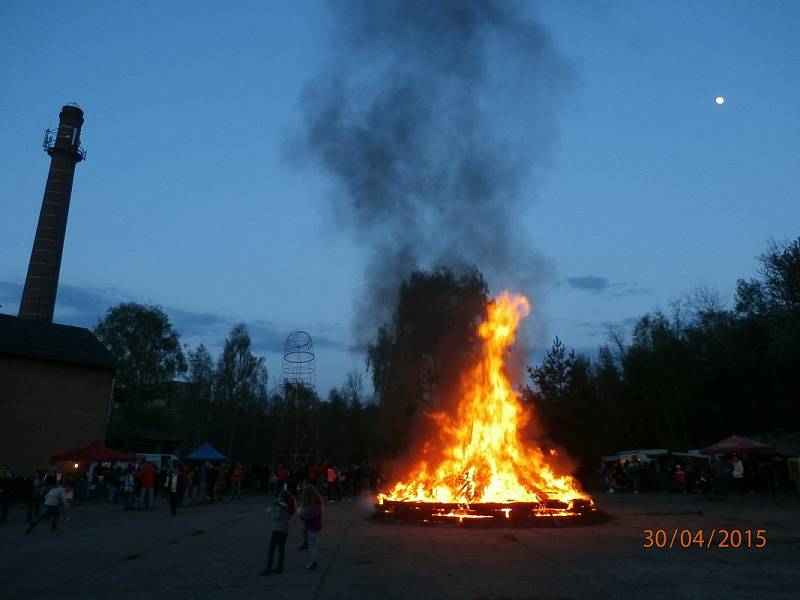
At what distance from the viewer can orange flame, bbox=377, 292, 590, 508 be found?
17.5 meters

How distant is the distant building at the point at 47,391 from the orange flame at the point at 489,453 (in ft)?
74.5

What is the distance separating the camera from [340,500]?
28125mm

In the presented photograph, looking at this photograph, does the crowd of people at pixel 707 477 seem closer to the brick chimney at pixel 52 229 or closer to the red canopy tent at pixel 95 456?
the red canopy tent at pixel 95 456

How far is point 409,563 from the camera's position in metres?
9.90

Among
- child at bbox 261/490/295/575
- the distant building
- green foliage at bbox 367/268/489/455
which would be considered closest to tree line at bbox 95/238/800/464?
green foliage at bbox 367/268/489/455

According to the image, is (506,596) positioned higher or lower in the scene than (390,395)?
lower

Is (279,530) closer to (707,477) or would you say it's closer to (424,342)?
(707,477)

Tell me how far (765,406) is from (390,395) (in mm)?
25723

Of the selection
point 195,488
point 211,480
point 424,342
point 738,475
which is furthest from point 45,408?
point 738,475

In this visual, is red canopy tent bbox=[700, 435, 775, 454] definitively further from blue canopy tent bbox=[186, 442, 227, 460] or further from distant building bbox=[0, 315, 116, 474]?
distant building bbox=[0, 315, 116, 474]

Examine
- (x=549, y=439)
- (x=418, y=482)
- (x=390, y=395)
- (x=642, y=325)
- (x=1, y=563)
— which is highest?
(x=642, y=325)

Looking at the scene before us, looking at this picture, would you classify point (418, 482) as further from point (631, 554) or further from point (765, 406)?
point (765, 406)

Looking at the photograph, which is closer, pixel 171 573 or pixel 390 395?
pixel 171 573

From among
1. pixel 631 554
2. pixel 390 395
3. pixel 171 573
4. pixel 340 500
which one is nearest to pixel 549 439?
pixel 390 395
